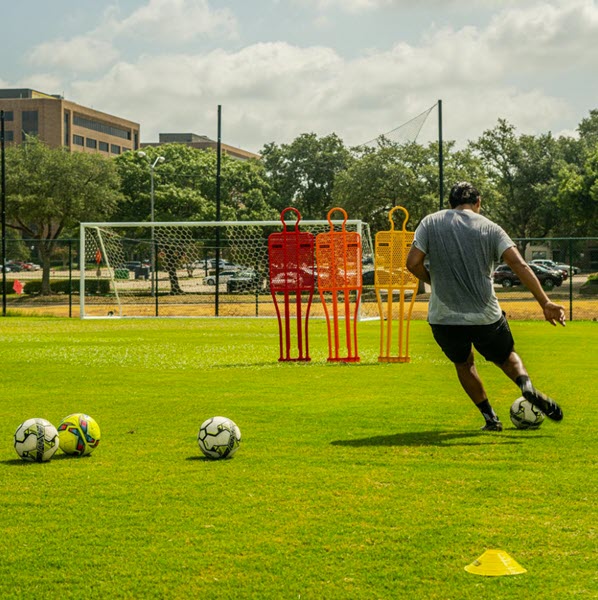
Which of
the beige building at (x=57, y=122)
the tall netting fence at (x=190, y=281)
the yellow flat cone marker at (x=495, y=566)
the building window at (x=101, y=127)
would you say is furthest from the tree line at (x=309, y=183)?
the building window at (x=101, y=127)

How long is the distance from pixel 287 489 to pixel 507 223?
2837 inches

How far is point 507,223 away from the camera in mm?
76188

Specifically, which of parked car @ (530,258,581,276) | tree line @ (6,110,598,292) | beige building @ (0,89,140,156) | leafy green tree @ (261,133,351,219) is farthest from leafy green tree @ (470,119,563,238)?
beige building @ (0,89,140,156)

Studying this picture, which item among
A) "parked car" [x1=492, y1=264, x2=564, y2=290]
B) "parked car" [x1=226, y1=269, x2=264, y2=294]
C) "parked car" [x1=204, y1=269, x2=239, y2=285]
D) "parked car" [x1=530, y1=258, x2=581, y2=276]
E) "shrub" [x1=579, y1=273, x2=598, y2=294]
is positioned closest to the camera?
"parked car" [x1=204, y1=269, x2=239, y2=285]

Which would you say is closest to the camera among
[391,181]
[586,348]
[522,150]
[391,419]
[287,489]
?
[287,489]

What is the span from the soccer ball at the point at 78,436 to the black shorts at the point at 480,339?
2.92m

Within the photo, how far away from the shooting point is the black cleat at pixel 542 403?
7672 mm

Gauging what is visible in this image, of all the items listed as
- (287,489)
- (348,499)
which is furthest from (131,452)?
(348,499)

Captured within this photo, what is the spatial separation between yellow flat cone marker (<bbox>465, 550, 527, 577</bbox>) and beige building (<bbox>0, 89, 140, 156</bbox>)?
118 m

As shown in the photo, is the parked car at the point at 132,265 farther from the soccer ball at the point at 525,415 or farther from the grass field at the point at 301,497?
the soccer ball at the point at 525,415

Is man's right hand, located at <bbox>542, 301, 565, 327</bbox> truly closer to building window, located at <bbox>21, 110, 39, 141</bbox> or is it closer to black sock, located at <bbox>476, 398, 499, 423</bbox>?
black sock, located at <bbox>476, 398, 499, 423</bbox>

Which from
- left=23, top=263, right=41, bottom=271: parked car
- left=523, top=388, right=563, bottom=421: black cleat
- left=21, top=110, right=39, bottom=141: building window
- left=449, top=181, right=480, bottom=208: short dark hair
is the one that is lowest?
left=523, top=388, right=563, bottom=421: black cleat

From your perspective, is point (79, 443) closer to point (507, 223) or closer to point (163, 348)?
point (163, 348)

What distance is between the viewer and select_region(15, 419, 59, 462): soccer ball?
7.38m
